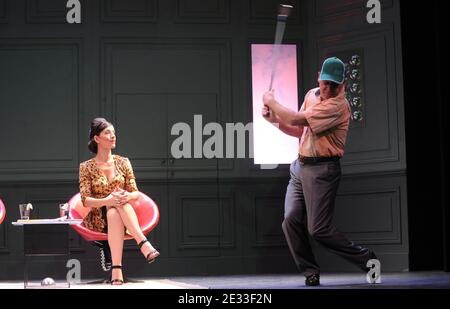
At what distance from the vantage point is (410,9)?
21.8 ft

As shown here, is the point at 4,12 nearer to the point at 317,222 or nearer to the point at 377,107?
the point at 377,107

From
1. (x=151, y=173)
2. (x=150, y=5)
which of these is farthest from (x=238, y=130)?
(x=150, y=5)

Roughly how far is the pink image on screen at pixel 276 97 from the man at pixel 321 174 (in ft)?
6.28

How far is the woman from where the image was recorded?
5469 millimetres

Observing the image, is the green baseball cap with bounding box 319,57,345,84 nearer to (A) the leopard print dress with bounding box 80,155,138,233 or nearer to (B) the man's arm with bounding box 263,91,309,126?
(B) the man's arm with bounding box 263,91,309,126

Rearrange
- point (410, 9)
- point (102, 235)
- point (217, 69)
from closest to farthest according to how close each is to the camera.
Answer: point (102, 235), point (410, 9), point (217, 69)

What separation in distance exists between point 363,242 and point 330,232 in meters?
1.89

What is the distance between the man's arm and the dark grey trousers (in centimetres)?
28

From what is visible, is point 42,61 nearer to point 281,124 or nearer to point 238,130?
point 238,130

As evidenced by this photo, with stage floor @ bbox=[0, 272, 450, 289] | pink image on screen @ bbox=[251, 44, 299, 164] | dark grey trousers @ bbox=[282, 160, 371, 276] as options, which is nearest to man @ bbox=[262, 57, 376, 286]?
dark grey trousers @ bbox=[282, 160, 371, 276]

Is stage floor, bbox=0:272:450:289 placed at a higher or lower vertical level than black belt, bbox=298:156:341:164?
lower

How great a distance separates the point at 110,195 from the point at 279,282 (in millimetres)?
1229

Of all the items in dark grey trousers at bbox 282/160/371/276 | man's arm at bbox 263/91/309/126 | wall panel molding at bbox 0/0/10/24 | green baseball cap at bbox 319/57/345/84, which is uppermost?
wall panel molding at bbox 0/0/10/24

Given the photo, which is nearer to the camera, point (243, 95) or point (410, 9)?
point (410, 9)
